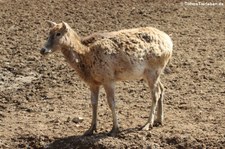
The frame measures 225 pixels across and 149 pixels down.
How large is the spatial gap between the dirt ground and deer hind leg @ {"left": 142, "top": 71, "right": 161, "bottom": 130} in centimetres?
13

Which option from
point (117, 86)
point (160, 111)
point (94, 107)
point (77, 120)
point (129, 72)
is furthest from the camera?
point (117, 86)

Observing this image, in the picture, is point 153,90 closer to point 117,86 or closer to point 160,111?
point 160,111

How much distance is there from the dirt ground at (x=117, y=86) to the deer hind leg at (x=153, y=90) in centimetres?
13

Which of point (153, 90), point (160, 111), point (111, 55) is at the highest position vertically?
point (111, 55)

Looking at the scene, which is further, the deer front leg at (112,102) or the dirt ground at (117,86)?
the dirt ground at (117,86)

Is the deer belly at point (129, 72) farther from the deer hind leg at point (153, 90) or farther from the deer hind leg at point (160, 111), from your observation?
the deer hind leg at point (160, 111)

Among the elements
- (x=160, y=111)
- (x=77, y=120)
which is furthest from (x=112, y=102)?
(x=77, y=120)

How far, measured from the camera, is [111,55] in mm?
9617

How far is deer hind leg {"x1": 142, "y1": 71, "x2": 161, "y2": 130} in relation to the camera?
991cm

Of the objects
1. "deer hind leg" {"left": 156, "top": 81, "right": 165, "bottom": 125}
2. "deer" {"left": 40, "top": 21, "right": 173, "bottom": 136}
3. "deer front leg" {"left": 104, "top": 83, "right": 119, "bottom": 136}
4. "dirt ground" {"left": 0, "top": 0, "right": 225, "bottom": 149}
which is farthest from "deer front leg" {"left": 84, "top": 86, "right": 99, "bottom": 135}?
"deer hind leg" {"left": 156, "top": 81, "right": 165, "bottom": 125}

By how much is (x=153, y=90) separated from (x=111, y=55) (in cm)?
98

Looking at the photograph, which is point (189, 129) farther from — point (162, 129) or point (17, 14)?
point (17, 14)

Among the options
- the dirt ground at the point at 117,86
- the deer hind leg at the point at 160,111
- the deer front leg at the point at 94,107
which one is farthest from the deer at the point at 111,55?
the dirt ground at the point at 117,86

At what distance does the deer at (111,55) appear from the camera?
31.4ft
